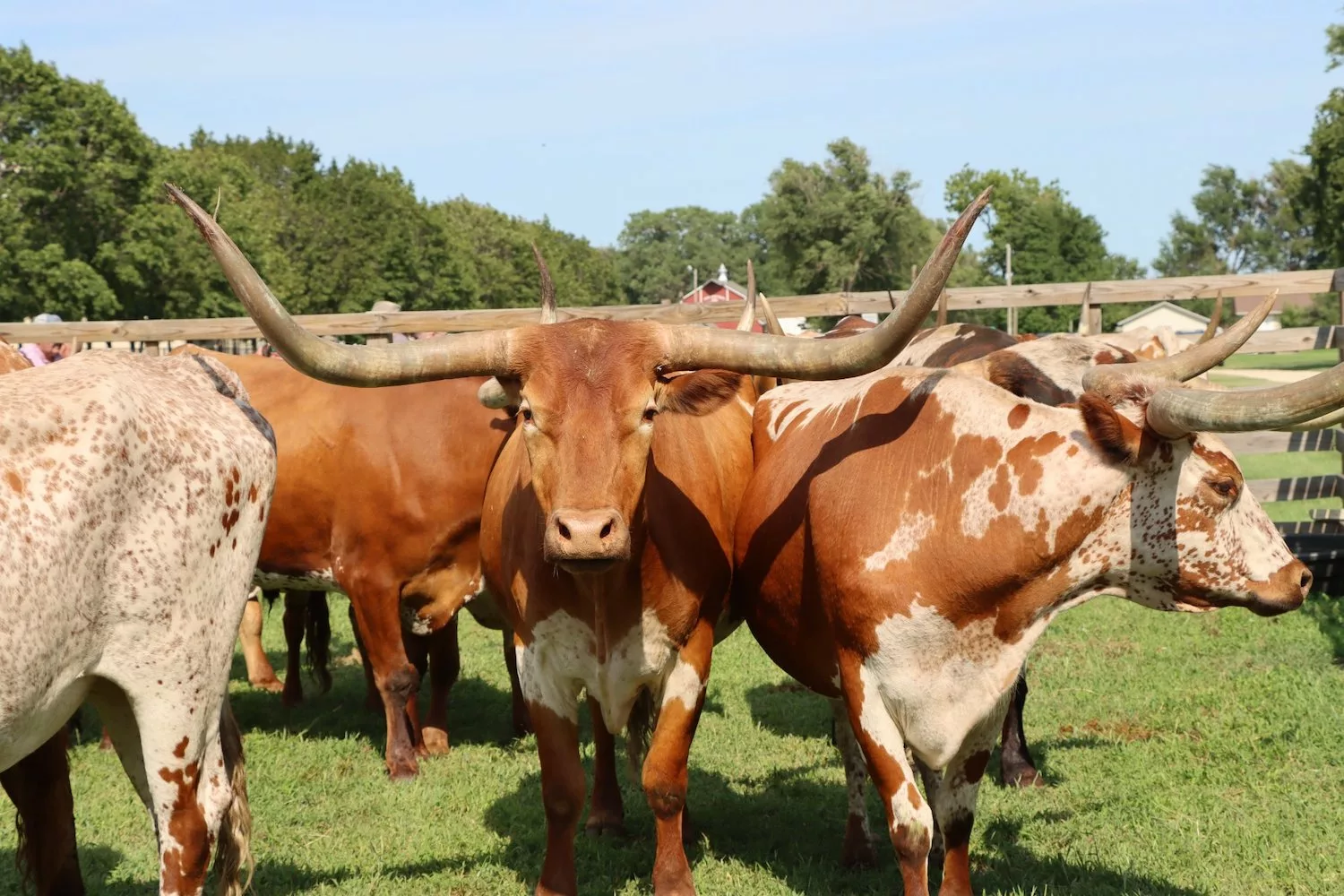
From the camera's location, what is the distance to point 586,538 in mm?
3768

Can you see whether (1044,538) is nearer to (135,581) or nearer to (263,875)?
(135,581)

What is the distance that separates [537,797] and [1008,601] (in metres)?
3.22

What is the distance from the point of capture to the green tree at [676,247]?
550 feet

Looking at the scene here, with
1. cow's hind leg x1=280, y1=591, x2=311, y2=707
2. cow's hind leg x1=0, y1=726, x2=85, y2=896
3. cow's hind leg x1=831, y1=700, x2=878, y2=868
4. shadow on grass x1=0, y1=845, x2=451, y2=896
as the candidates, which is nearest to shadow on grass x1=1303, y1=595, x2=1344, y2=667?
cow's hind leg x1=831, y1=700, x2=878, y2=868

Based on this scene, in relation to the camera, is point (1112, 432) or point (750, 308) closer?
point (1112, 432)

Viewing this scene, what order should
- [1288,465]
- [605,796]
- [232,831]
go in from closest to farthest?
[232,831], [605,796], [1288,465]

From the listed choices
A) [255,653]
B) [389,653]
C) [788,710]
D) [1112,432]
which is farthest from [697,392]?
[255,653]

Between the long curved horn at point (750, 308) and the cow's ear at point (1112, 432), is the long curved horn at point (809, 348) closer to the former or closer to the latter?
the cow's ear at point (1112, 432)

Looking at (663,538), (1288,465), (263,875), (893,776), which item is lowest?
(1288,465)

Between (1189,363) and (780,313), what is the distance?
24.5 ft

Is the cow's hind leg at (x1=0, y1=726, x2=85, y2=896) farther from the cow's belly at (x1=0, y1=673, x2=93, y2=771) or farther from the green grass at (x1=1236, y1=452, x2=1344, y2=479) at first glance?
the green grass at (x1=1236, y1=452, x2=1344, y2=479)

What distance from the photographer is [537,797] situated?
6.46 meters

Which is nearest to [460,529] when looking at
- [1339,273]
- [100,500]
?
[100,500]

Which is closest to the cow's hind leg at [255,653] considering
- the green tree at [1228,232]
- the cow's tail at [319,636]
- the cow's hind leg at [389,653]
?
the cow's tail at [319,636]
